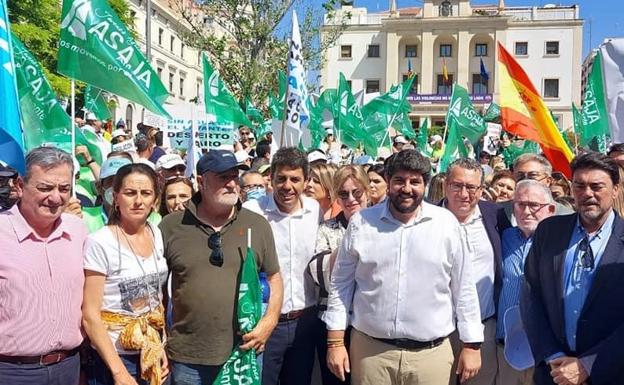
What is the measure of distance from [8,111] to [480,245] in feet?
9.42

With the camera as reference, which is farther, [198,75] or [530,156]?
Result: [198,75]

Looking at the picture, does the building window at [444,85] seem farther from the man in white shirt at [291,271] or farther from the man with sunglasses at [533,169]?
the man in white shirt at [291,271]

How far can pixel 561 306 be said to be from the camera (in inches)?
135

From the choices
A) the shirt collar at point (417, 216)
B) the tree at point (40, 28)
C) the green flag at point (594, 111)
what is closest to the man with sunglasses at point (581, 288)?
the shirt collar at point (417, 216)

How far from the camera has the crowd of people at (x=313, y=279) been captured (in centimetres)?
319

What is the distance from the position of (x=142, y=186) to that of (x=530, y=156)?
331cm

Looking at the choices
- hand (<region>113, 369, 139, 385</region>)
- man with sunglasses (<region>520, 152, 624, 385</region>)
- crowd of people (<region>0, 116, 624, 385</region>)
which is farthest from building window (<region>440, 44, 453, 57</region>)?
hand (<region>113, 369, 139, 385</region>)

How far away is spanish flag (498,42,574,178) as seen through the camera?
6422 millimetres

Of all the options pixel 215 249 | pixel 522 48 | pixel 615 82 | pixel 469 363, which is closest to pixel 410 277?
pixel 469 363

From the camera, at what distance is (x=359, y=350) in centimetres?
383

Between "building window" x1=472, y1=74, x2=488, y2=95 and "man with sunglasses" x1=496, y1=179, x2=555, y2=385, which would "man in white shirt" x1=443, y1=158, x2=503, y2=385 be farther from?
"building window" x1=472, y1=74, x2=488, y2=95

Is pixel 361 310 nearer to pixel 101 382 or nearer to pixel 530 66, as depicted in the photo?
pixel 101 382

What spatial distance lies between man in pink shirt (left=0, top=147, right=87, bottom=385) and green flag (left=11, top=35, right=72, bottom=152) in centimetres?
245

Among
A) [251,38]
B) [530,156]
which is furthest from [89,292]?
[251,38]
